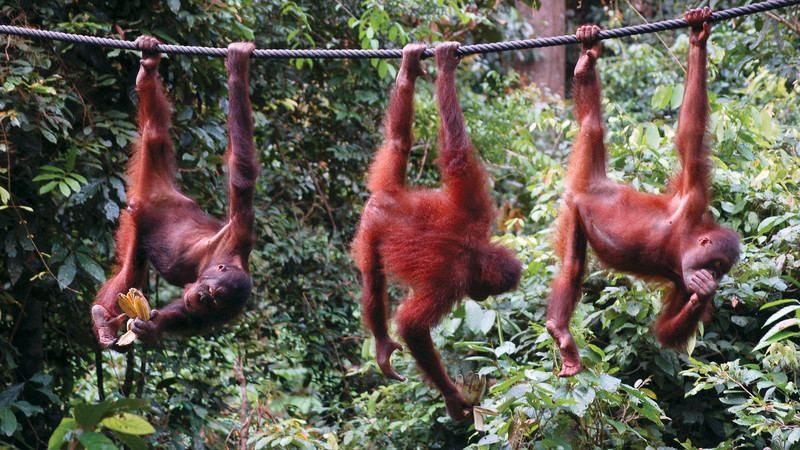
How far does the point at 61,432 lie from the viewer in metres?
2.99

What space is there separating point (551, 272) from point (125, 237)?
7.84 ft

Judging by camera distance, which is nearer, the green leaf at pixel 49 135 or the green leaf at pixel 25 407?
the green leaf at pixel 49 135

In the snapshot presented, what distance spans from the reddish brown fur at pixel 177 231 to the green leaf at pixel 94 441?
43cm

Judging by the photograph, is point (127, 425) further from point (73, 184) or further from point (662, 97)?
point (662, 97)

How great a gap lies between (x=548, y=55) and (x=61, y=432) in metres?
8.29

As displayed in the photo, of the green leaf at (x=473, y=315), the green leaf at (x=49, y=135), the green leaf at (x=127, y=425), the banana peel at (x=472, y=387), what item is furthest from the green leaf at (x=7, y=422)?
the green leaf at (x=473, y=315)

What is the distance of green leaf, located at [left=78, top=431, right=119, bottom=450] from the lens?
117 inches

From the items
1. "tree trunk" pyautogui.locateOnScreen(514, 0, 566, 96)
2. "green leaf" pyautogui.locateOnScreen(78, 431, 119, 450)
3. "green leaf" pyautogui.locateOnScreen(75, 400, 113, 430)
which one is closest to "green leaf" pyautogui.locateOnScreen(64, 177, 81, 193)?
"green leaf" pyautogui.locateOnScreen(75, 400, 113, 430)

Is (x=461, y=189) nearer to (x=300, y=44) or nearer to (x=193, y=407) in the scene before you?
(x=193, y=407)

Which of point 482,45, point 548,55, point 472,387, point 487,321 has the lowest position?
point 472,387

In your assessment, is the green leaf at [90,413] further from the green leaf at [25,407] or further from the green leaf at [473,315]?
the green leaf at [473,315]

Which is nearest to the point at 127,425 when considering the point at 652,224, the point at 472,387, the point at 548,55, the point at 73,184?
the point at 73,184

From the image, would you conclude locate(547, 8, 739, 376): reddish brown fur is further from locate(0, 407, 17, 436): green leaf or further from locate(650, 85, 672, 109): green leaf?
locate(0, 407, 17, 436): green leaf

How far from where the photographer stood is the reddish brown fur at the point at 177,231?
336cm
